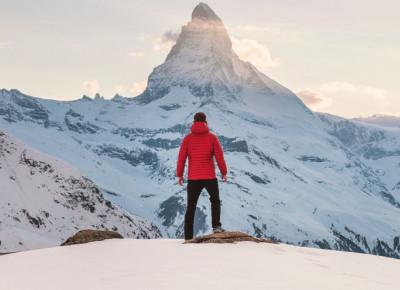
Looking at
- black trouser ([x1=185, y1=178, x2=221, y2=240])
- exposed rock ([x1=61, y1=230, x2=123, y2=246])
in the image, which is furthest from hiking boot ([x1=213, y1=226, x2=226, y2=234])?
exposed rock ([x1=61, y1=230, x2=123, y2=246])

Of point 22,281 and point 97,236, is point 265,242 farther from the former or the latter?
point 22,281

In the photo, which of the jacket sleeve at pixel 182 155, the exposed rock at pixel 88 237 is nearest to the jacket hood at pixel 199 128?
the jacket sleeve at pixel 182 155

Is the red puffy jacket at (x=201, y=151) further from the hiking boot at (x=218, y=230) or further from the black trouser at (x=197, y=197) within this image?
the hiking boot at (x=218, y=230)

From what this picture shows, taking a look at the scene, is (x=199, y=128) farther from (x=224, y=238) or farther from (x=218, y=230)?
(x=224, y=238)

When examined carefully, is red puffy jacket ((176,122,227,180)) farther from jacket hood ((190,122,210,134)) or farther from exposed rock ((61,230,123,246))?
exposed rock ((61,230,123,246))

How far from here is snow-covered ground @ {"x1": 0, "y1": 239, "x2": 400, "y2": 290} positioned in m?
12.1

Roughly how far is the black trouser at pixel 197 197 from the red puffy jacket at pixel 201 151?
0.54ft

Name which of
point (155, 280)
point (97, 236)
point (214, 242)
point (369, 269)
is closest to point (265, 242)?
point (214, 242)

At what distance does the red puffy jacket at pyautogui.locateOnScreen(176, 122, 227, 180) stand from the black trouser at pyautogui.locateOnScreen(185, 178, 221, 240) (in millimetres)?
164

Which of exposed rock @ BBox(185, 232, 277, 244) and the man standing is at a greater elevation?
the man standing

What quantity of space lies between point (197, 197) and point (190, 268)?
5.89 metres

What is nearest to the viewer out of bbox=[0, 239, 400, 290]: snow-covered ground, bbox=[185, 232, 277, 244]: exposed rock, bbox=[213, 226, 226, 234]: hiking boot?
bbox=[0, 239, 400, 290]: snow-covered ground

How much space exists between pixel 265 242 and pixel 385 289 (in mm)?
5781

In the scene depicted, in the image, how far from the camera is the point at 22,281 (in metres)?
12.8
